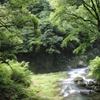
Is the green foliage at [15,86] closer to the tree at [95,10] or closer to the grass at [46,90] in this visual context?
the grass at [46,90]

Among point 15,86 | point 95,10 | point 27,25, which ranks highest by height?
Answer: point 95,10

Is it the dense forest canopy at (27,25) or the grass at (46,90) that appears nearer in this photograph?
the dense forest canopy at (27,25)

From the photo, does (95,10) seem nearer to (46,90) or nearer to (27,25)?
(27,25)

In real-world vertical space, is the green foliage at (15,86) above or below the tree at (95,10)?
below

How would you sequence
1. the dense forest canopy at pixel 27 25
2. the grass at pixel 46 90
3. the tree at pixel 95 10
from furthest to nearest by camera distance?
the grass at pixel 46 90 → the tree at pixel 95 10 → the dense forest canopy at pixel 27 25

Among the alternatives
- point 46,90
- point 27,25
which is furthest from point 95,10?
point 46,90

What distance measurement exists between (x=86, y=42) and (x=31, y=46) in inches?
413

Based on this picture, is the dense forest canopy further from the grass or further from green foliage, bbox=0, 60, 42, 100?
the grass

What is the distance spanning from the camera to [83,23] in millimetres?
8680

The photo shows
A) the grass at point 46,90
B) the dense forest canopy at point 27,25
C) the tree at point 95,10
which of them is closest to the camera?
the dense forest canopy at point 27,25

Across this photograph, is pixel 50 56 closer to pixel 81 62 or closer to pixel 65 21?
pixel 81 62

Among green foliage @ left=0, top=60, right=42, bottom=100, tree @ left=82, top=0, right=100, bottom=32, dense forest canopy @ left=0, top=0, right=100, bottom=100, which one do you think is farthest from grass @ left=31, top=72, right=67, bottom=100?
tree @ left=82, top=0, right=100, bottom=32

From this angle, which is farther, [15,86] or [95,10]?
[15,86]

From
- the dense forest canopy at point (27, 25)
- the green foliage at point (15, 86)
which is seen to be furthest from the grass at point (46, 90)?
the dense forest canopy at point (27, 25)
